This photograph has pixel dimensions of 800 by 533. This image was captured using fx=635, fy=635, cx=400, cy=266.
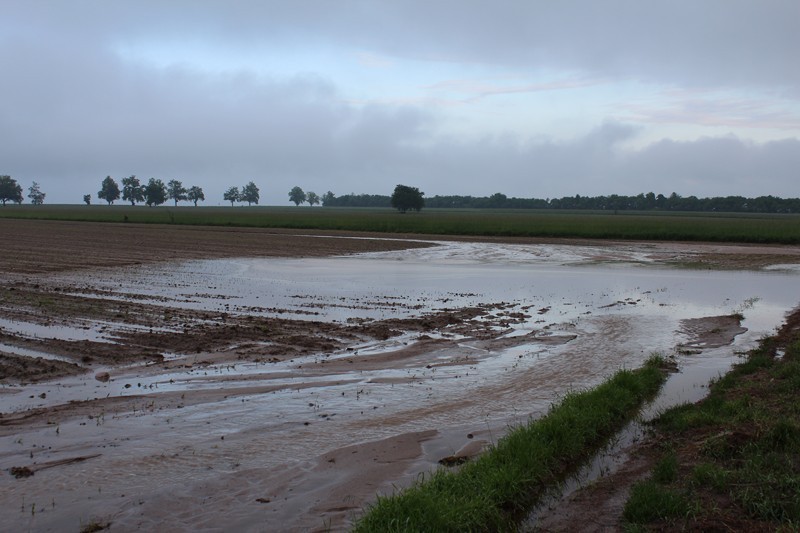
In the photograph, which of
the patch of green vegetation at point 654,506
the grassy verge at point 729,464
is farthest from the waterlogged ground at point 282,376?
the patch of green vegetation at point 654,506

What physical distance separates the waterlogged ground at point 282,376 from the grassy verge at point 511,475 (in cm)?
59

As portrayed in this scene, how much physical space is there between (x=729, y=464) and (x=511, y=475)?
223 centimetres

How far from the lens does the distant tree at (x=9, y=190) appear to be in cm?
18500

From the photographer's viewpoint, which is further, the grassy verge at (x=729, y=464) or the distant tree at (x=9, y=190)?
the distant tree at (x=9, y=190)

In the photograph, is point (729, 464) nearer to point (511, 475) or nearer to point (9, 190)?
point (511, 475)

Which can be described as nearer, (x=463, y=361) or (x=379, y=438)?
(x=379, y=438)

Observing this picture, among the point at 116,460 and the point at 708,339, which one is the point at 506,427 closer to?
the point at 116,460

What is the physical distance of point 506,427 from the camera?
804 centimetres

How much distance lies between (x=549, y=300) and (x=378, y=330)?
7.50 metres

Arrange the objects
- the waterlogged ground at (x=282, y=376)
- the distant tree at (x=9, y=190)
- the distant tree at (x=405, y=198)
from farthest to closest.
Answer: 1. the distant tree at (x=9, y=190)
2. the distant tree at (x=405, y=198)
3. the waterlogged ground at (x=282, y=376)

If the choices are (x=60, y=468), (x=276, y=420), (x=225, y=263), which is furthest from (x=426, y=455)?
(x=225, y=263)

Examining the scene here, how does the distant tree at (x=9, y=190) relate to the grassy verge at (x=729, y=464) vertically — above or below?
above

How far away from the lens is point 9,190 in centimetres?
18562

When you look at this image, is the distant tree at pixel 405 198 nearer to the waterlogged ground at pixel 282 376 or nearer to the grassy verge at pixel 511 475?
the waterlogged ground at pixel 282 376
